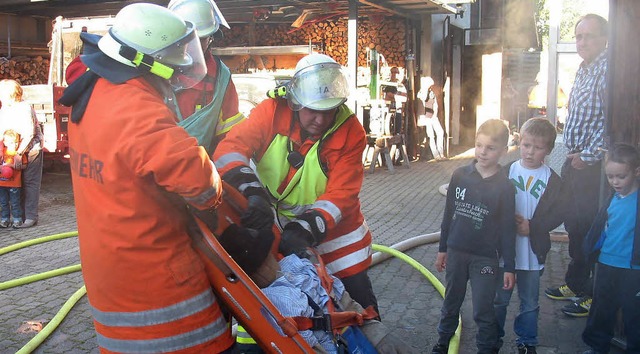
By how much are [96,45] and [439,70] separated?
15.2 m

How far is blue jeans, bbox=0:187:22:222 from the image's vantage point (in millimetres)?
7723

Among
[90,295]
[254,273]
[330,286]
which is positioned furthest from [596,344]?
[90,295]

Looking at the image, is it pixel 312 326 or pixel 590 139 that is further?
pixel 590 139

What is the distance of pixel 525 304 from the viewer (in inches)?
148

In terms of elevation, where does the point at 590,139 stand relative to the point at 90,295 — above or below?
above

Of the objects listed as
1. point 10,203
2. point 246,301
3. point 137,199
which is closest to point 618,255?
point 246,301

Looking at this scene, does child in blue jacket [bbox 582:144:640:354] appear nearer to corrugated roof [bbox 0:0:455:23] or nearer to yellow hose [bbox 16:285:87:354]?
yellow hose [bbox 16:285:87:354]

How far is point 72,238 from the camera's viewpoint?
7.24 metres

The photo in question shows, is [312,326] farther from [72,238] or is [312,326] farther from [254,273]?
[72,238]

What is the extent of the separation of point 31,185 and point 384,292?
4870mm

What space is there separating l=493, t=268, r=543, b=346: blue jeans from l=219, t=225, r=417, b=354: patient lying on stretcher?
131 cm

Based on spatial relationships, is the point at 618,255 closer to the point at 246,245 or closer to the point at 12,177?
the point at 246,245

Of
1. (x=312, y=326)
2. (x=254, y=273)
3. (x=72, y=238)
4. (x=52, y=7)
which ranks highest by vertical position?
(x=52, y=7)

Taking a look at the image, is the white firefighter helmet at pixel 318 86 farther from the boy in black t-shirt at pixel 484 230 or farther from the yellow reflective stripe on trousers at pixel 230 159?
the boy in black t-shirt at pixel 484 230
